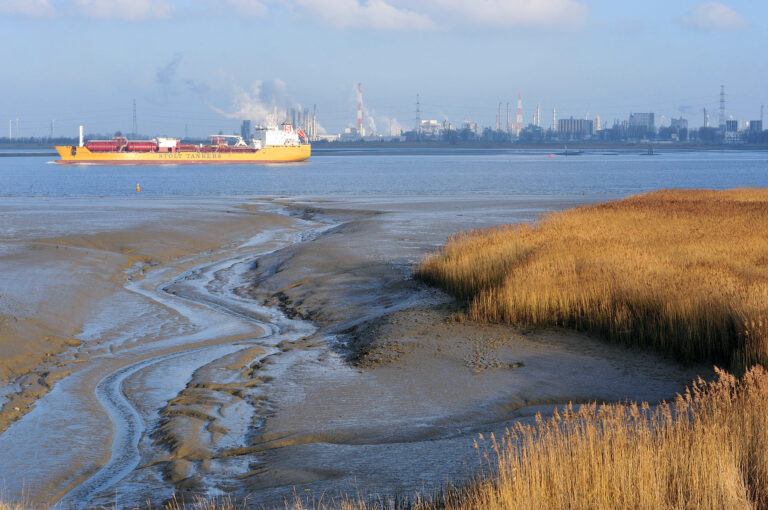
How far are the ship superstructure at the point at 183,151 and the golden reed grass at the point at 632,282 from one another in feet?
374

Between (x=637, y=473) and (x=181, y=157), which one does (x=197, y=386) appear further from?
(x=181, y=157)

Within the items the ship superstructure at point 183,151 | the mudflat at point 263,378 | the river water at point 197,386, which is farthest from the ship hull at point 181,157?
the mudflat at point 263,378

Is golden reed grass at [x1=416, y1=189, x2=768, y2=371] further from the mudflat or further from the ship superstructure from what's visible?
the ship superstructure

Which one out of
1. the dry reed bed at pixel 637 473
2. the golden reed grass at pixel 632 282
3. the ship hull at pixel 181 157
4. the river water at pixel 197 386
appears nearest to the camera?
the dry reed bed at pixel 637 473

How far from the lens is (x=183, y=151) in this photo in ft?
426

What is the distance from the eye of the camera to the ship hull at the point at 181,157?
123562 mm

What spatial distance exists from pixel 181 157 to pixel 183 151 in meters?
1.41

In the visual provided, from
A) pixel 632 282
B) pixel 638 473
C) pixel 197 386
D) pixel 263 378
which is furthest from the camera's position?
pixel 632 282

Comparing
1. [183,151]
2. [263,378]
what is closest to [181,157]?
[183,151]

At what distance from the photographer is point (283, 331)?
13484 mm

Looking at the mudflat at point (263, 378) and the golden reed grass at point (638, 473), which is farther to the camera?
the mudflat at point (263, 378)

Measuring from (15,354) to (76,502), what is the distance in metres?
Answer: 5.75

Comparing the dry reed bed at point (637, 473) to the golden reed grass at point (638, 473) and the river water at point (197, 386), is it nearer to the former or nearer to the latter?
the golden reed grass at point (638, 473)

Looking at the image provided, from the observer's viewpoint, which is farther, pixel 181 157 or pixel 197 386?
pixel 181 157
